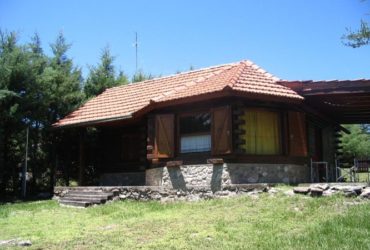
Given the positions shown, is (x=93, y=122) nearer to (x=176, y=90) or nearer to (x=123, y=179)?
(x=123, y=179)

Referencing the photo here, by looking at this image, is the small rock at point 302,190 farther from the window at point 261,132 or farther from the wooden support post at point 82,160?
the wooden support post at point 82,160

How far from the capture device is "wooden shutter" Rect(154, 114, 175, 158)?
15.9 m

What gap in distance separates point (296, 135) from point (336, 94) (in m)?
1.88

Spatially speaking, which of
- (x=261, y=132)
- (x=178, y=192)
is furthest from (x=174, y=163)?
(x=261, y=132)

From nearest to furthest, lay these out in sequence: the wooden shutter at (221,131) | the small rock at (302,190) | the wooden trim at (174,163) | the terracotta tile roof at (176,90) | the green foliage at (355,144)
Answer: the small rock at (302,190) < the wooden shutter at (221,131) < the terracotta tile roof at (176,90) < the wooden trim at (174,163) < the green foliage at (355,144)

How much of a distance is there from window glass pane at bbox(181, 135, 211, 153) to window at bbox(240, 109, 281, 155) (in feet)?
4.20

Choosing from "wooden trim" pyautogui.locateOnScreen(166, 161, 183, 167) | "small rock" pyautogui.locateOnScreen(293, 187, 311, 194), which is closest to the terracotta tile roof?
"wooden trim" pyautogui.locateOnScreen(166, 161, 183, 167)

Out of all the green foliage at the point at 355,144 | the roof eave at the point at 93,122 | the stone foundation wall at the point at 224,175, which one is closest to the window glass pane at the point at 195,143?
the stone foundation wall at the point at 224,175

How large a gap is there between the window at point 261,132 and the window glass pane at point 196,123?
126cm

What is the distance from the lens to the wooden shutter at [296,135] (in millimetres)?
15805

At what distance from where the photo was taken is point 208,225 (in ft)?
33.0

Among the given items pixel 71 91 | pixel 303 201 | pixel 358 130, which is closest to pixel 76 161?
pixel 71 91

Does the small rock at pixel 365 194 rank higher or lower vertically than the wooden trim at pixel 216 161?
lower

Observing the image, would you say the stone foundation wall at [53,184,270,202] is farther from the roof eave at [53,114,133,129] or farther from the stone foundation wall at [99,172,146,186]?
the stone foundation wall at [99,172,146,186]
